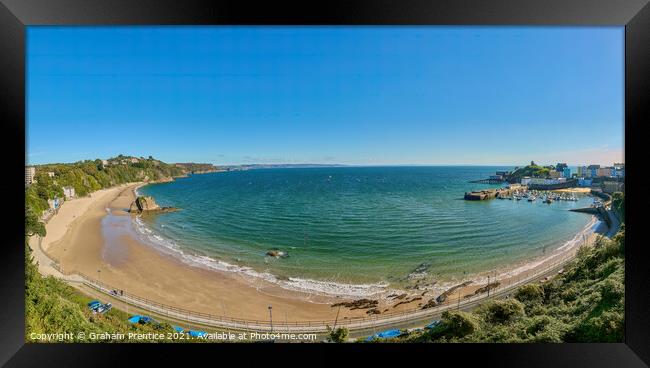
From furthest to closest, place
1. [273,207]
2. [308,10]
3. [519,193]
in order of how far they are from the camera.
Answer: [273,207]
[519,193]
[308,10]

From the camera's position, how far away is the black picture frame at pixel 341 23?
7.29 ft

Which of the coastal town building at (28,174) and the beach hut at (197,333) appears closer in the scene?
the coastal town building at (28,174)

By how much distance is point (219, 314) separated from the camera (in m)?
4.23

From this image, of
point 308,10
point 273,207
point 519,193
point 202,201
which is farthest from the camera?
point 202,201

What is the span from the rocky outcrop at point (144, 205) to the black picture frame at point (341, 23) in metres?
5.39

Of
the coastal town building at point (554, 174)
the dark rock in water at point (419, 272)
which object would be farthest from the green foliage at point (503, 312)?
the coastal town building at point (554, 174)

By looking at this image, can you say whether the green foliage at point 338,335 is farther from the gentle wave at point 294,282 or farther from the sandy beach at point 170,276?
the gentle wave at point 294,282

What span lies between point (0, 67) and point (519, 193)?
882 centimetres

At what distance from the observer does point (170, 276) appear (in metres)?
5.75

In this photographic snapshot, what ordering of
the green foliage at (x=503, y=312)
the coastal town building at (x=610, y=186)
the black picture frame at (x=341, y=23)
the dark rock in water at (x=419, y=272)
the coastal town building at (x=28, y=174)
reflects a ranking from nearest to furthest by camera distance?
the black picture frame at (x=341, y=23) → the coastal town building at (x=28, y=174) → the green foliage at (x=503, y=312) → the coastal town building at (x=610, y=186) → the dark rock in water at (x=419, y=272)

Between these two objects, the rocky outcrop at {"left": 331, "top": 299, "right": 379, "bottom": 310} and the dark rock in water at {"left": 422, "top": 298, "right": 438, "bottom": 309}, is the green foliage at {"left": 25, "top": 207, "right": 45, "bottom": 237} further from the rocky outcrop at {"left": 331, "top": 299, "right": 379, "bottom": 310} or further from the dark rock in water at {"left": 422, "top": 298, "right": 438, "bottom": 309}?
the dark rock in water at {"left": 422, "top": 298, "right": 438, "bottom": 309}

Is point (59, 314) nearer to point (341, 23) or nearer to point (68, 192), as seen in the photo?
point (68, 192)

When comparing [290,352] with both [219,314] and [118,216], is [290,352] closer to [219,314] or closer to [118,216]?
[219,314]

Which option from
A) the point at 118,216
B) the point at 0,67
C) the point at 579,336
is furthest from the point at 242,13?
the point at 118,216
